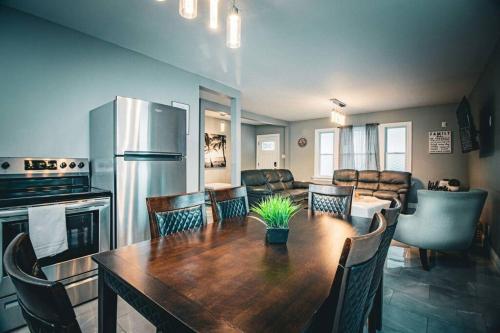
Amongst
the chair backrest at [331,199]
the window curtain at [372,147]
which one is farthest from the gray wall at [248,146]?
the chair backrest at [331,199]

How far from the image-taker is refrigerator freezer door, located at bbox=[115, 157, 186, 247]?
7.13 ft

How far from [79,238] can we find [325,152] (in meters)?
6.69

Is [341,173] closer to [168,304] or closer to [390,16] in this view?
[390,16]

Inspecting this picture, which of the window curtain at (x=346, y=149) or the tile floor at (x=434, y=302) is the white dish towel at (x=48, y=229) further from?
the window curtain at (x=346, y=149)

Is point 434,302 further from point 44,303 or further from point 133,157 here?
point 133,157

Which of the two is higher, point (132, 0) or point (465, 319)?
point (132, 0)

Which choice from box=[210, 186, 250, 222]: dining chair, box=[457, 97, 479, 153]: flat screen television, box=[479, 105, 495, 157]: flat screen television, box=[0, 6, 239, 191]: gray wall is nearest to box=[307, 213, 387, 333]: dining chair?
box=[210, 186, 250, 222]: dining chair

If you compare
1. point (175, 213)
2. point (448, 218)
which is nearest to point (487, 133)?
point (448, 218)

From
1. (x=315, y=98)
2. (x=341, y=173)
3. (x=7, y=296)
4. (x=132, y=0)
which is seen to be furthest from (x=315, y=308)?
(x=341, y=173)

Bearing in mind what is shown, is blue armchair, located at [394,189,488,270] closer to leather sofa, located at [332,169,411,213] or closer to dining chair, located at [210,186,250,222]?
dining chair, located at [210,186,250,222]

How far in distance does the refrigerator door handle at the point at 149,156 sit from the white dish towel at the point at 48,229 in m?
0.63

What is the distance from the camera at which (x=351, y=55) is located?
303cm

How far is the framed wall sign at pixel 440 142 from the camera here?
5.55 meters

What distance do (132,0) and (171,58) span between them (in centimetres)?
109
